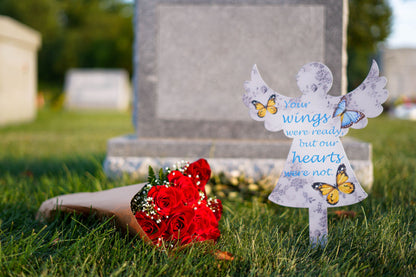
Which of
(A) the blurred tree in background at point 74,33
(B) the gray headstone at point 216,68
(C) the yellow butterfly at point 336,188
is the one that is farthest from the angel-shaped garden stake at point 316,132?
(A) the blurred tree in background at point 74,33

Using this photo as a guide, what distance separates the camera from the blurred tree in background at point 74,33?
104 ft

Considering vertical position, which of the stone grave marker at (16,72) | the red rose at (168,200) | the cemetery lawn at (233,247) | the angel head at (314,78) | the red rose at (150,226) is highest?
the stone grave marker at (16,72)

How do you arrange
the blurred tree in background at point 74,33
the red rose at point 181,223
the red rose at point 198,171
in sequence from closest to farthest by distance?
the red rose at point 181,223, the red rose at point 198,171, the blurred tree in background at point 74,33

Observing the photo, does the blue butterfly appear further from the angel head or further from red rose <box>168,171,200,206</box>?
red rose <box>168,171,200,206</box>

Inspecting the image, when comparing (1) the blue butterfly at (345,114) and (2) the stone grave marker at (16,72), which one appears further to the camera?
(2) the stone grave marker at (16,72)

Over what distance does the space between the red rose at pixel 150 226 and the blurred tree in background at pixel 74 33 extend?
106ft

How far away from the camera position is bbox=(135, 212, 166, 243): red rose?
6.76 ft

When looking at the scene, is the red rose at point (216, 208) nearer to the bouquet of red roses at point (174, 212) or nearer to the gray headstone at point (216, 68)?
the bouquet of red roses at point (174, 212)

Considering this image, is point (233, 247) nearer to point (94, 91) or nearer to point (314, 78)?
point (314, 78)

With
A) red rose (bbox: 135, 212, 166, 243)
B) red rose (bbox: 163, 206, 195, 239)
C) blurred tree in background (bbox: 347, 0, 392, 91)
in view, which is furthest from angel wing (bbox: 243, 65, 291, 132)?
blurred tree in background (bbox: 347, 0, 392, 91)

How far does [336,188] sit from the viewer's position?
218cm

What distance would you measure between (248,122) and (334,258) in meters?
1.84

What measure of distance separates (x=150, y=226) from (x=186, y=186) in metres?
0.27

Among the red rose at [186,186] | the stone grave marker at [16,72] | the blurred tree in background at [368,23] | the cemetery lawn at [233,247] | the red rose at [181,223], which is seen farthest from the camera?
the blurred tree in background at [368,23]
